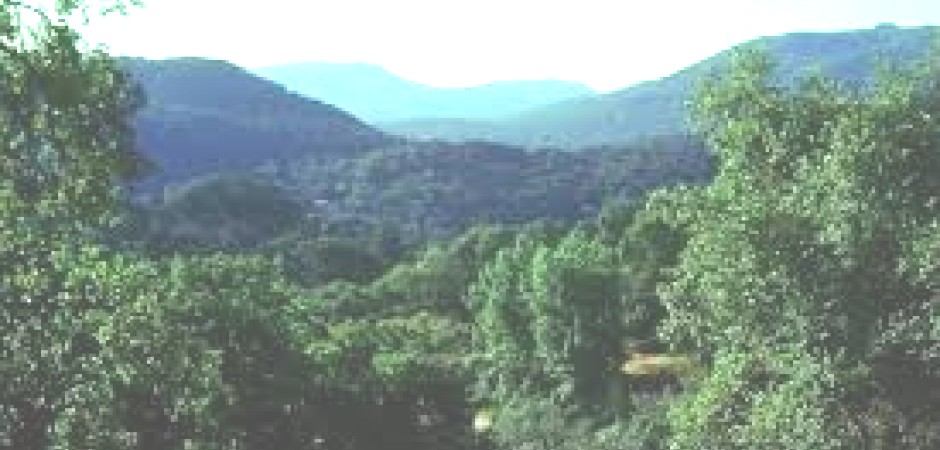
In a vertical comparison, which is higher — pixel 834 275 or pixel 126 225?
pixel 126 225

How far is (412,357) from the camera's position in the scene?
73.9 meters

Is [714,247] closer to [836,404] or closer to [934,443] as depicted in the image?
[836,404]

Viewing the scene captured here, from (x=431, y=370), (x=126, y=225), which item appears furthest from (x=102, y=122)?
(x=431, y=370)

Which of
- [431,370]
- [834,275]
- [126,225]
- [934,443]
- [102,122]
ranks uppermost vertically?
[102,122]

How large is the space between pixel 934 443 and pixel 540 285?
60.8 m

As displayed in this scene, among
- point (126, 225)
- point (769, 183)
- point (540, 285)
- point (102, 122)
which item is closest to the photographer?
point (102, 122)

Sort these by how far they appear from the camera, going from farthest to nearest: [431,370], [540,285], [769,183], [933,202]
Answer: [540,285] < [431,370] < [769,183] < [933,202]

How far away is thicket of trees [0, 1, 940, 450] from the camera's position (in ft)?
Result: 61.5

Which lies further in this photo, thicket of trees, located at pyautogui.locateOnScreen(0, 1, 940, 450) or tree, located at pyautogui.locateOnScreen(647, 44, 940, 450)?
tree, located at pyautogui.locateOnScreen(647, 44, 940, 450)

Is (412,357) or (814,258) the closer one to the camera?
(814,258)

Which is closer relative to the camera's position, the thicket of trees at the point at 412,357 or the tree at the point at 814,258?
the thicket of trees at the point at 412,357

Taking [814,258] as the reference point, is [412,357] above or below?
below

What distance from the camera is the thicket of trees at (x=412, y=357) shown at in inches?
738

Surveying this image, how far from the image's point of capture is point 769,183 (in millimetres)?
35656
